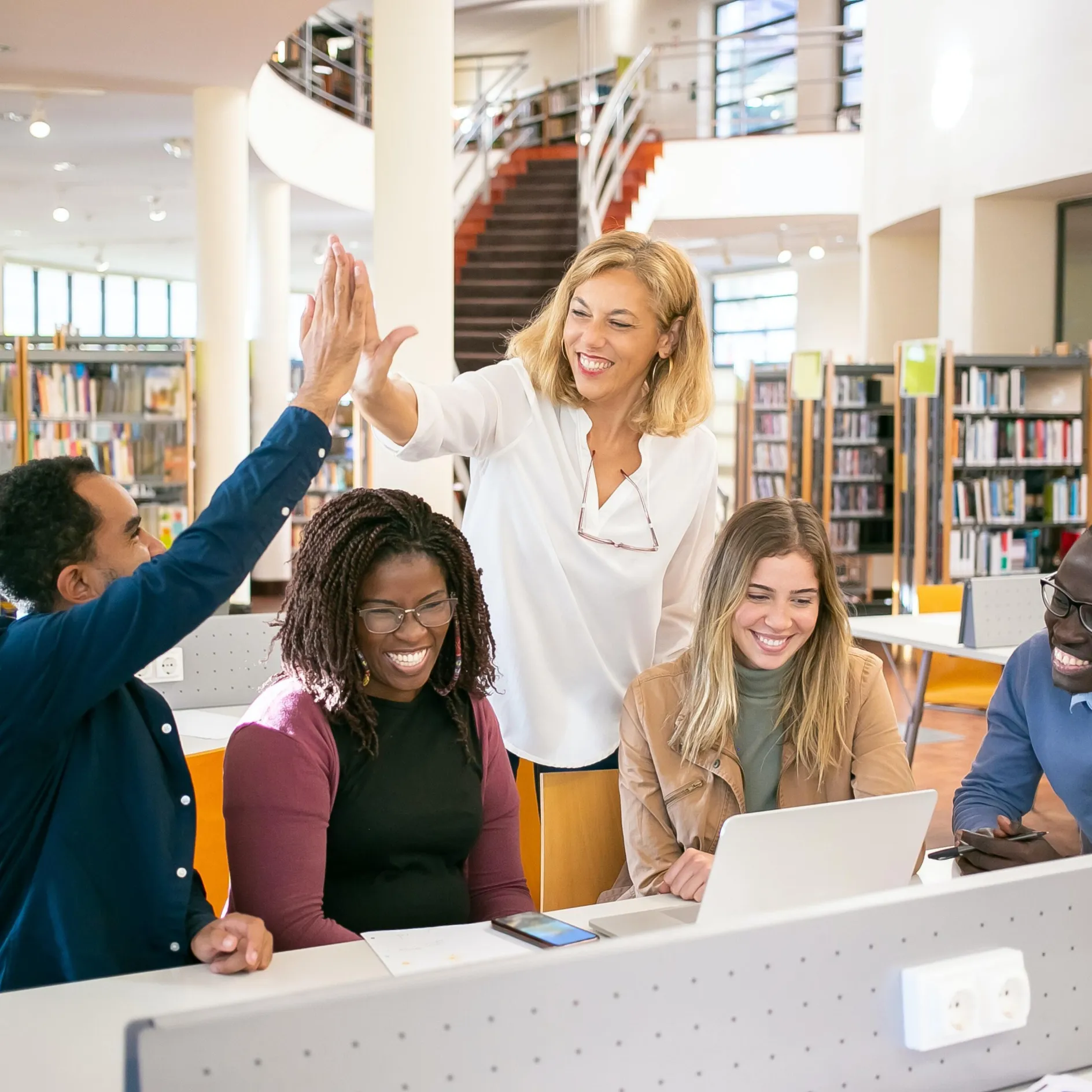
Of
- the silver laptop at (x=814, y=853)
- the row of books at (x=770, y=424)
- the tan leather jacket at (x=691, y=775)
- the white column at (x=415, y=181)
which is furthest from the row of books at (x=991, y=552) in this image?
the silver laptop at (x=814, y=853)

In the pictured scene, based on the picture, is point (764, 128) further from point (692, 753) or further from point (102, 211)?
point (692, 753)

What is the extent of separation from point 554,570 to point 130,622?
3.17 ft

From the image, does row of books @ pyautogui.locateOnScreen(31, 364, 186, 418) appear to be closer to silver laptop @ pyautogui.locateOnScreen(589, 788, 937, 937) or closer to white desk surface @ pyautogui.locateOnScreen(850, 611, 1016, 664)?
white desk surface @ pyautogui.locateOnScreen(850, 611, 1016, 664)

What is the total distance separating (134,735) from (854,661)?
1.22 meters

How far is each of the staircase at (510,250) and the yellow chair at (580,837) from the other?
7474 mm

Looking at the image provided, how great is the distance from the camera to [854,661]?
2232 mm

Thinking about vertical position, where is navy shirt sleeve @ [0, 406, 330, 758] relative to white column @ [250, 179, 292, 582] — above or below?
below

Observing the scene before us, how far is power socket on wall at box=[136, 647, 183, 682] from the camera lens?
3.25 meters

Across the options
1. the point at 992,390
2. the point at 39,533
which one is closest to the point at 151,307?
the point at 992,390

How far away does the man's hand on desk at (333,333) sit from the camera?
1595mm

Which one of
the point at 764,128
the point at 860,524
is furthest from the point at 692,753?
the point at 764,128

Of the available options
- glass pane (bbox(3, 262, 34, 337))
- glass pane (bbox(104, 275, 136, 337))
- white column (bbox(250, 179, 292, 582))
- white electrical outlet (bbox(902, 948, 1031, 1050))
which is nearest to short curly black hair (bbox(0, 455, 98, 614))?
white electrical outlet (bbox(902, 948, 1031, 1050))

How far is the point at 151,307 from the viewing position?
17.7m

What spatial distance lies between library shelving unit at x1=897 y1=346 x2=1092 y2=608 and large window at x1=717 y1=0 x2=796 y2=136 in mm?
6742
